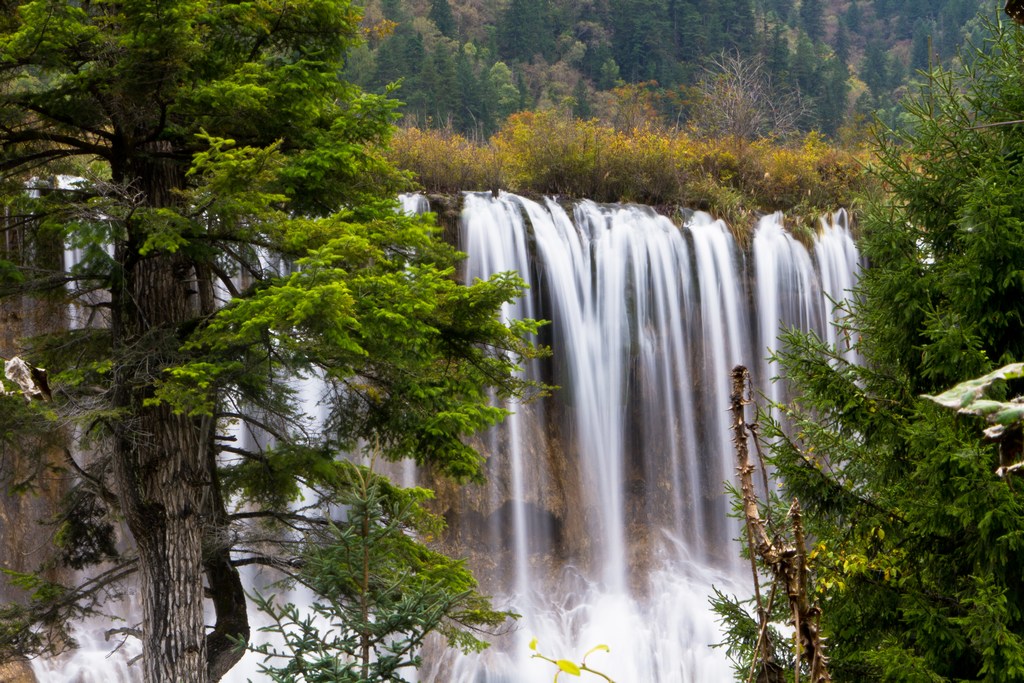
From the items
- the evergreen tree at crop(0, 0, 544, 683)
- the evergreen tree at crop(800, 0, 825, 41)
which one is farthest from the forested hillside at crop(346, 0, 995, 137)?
the evergreen tree at crop(0, 0, 544, 683)

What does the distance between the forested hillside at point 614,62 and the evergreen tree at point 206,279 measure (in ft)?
77.8

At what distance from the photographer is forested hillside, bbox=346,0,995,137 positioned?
33094 mm

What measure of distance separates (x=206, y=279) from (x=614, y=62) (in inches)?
1389

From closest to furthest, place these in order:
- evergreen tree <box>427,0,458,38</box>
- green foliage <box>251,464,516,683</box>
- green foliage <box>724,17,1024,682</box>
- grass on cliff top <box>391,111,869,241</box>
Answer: green foliage <box>251,464,516,683</box> < green foliage <box>724,17,1024,682</box> < grass on cliff top <box>391,111,869,241</box> < evergreen tree <box>427,0,458,38</box>

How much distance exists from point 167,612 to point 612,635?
10627 millimetres

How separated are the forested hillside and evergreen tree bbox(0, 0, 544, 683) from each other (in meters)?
23.7

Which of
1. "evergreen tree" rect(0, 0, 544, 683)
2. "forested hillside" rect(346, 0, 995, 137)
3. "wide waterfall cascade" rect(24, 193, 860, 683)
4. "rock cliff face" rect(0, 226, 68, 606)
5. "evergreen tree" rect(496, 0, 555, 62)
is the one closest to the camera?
"evergreen tree" rect(0, 0, 544, 683)

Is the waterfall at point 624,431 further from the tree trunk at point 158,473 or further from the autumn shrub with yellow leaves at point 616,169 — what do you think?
the tree trunk at point 158,473

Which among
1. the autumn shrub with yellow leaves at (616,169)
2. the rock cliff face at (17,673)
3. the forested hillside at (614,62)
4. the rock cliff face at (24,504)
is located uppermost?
the forested hillside at (614,62)

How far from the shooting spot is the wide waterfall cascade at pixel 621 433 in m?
16.7

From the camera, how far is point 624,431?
18156 mm

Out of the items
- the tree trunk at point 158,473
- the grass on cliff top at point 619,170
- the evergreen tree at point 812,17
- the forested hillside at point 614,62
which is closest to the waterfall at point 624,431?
the grass on cliff top at point 619,170

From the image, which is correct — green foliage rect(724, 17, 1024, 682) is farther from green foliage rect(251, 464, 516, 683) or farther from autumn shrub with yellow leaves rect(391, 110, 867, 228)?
autumn shrub with yellow leaves rect(391, 110, 867, 228)

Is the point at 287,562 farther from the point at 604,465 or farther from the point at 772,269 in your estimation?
the point at 772,269
